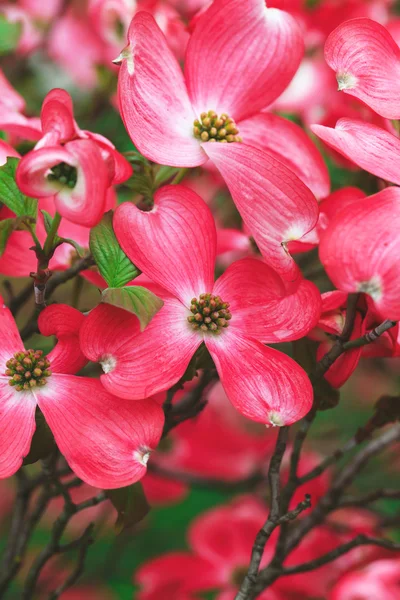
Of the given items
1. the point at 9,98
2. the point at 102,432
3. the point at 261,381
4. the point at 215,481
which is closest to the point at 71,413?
the point at 102,432

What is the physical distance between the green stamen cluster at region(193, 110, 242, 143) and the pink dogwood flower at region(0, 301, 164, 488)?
0.19 meters

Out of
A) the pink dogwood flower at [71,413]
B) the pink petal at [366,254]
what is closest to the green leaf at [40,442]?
the pink dogwood flower at [71,413]

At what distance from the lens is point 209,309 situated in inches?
20.8

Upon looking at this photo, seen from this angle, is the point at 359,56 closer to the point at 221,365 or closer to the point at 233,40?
the point at 233,40

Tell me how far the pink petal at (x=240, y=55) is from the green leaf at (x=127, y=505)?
A: 322 mm

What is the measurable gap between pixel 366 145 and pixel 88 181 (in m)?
0.20

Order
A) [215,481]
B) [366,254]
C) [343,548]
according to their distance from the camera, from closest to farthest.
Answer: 1. [366,254]
2. [343,548]
3. [215,481]

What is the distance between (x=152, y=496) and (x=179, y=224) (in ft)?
2.60

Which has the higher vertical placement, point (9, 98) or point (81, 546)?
point (9, 98)

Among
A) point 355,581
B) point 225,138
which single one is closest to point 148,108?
point 225,138

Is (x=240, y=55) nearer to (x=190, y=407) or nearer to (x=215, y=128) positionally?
(x=215, y=128)

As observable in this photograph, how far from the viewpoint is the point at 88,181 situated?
17.3 inches

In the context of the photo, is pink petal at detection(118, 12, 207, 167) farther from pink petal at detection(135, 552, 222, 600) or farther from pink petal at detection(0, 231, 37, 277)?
pink petal at detection(135, 552, 222, 600)

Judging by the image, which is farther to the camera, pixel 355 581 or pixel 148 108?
pixel 355 581
